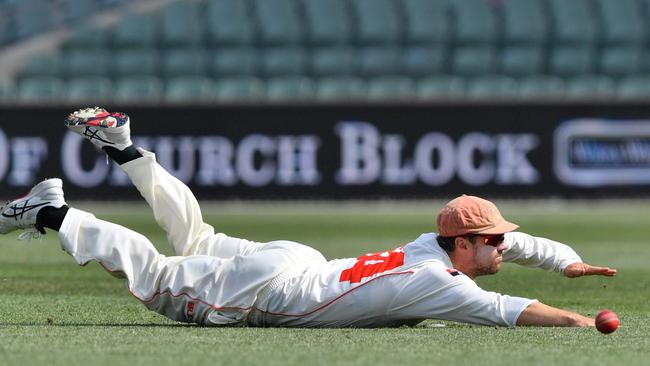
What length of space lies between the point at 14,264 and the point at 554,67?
12.5 metres

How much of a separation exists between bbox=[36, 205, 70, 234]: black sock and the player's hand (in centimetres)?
234

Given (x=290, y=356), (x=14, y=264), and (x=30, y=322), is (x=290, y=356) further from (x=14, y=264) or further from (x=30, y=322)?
(x=14, y=264)

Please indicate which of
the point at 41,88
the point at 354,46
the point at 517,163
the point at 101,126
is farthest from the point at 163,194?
the point at 354,46

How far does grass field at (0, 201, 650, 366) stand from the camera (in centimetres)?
492

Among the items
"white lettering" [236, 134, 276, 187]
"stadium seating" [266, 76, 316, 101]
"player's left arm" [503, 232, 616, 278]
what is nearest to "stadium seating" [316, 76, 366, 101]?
"stadium seating" [266, 76, 316, 101]

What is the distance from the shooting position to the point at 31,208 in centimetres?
594

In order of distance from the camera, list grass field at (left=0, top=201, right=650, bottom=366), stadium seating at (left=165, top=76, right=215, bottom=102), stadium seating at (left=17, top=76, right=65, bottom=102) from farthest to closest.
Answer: stadium seating at (left=17, top=76, right=65, bottom=102) → stadium seating at (left=165, top=76, right=215, bottom=102) → grass field at (left=0, top=201, right=650, bottom=366)

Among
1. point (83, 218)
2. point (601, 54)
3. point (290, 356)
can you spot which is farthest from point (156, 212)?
point (601, 54)

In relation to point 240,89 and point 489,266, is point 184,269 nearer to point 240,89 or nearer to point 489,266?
point 489,266

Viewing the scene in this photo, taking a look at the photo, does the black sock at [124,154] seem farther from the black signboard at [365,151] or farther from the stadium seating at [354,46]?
the stadium seating at [354,46]

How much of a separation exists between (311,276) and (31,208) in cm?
130

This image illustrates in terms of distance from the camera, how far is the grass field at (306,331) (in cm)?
492

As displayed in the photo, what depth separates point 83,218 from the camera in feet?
19.2

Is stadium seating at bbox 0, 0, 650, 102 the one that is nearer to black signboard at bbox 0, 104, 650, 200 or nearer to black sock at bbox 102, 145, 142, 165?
black signboard at bbox 0, 104, 650, 200
